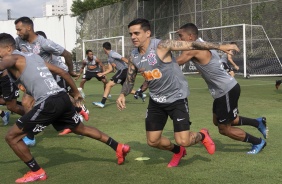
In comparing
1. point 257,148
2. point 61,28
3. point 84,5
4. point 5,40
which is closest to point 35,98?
point 5,40

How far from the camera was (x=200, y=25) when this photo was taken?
111ft

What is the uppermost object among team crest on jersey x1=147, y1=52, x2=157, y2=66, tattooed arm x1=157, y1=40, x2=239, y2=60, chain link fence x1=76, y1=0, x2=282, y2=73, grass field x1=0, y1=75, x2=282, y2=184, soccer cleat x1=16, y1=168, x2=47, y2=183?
chain link fence x1=76, y1=0, x2=282, y2=73

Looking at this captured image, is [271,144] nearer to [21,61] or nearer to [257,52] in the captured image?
[21,61]

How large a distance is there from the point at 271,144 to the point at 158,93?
2546 millimetres

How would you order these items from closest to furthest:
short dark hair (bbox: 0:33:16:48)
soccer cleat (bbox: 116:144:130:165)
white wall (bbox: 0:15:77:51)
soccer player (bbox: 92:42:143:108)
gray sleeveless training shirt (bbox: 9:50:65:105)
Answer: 1. gray sleeveless training shirt (bbox: 9:50:65:105)
2. short dark hair (bbox: 0:33:16:48)
3. soccer cleat (bbox: 116:144:130:165)
4. soccer player (bbox: 92:42:143:108)
5. white wall (bbox: 0:15:77:51)

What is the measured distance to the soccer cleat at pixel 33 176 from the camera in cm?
593

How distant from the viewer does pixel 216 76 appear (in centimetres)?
699

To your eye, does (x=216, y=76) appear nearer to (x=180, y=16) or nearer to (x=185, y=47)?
(x=185, y=47)

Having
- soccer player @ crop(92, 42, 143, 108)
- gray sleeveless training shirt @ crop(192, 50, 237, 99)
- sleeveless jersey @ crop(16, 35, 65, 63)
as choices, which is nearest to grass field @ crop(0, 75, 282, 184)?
gray sleeveless training shirt @ crop(192, 50, 237, 99)

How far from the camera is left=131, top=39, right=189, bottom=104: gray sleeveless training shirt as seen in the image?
20.4 feet

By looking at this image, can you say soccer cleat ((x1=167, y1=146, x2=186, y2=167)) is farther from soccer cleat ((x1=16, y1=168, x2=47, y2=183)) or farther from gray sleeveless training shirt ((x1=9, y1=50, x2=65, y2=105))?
gray sleeveless training shirt ((x1=9, y1=50, x2=65, y2=105))

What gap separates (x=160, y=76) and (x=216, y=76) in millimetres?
1145

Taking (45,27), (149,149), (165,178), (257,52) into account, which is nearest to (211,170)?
(165,178)

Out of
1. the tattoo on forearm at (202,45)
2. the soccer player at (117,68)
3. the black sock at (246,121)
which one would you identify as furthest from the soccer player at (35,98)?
the soccer player at (117,68)
